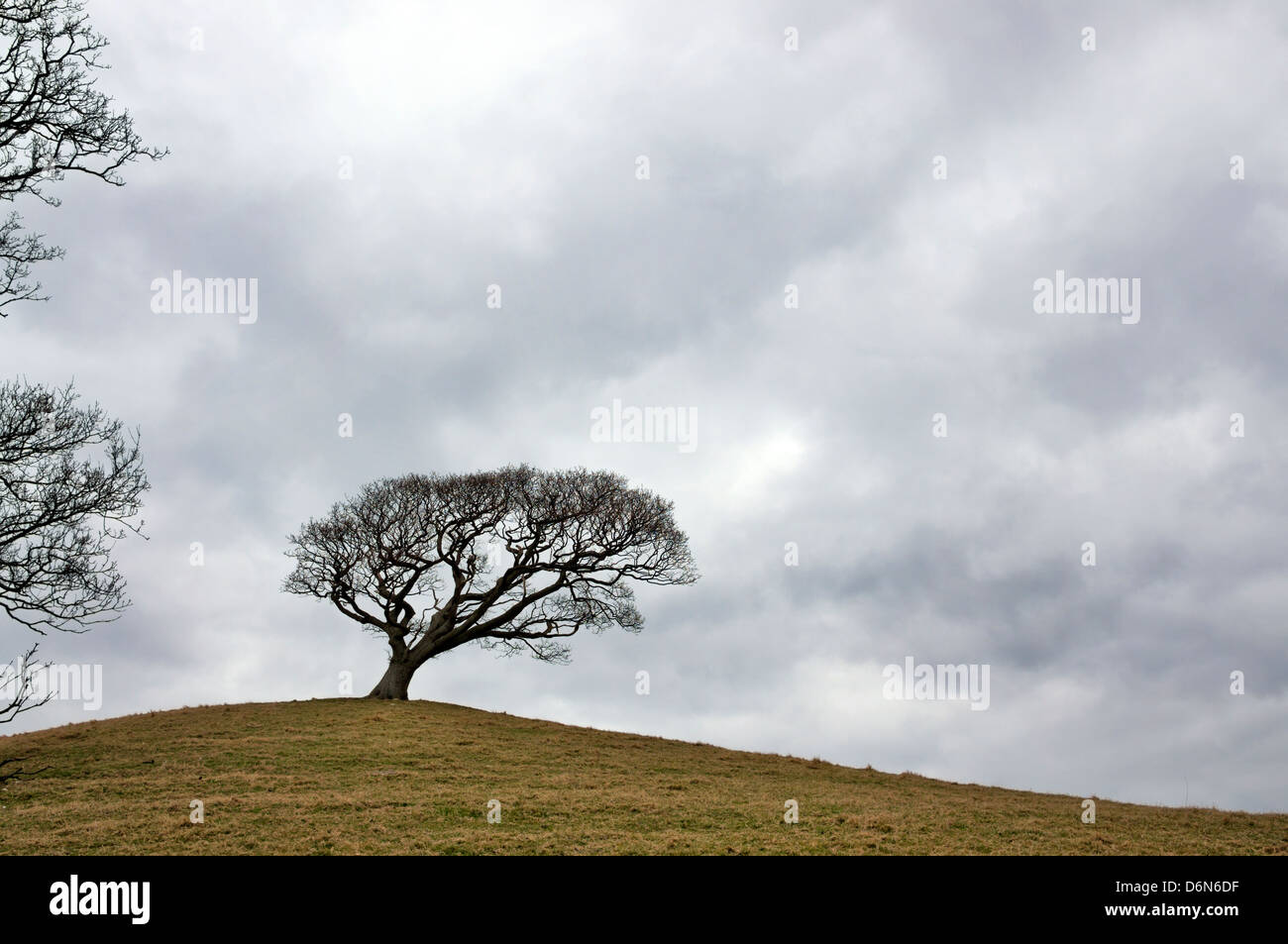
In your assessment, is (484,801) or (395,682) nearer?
(484,801)

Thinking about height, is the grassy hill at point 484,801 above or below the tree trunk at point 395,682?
below

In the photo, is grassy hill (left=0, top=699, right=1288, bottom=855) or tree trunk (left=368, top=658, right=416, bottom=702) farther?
tree trunk (left=368, top=658, right=416, bottom=702)

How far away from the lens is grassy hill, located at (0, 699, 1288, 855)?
1731 cm

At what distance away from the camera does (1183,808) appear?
24938 millimetres

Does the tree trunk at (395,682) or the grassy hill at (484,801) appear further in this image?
the tree trunk at (395,682)

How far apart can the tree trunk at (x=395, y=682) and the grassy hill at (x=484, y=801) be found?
5.24 m

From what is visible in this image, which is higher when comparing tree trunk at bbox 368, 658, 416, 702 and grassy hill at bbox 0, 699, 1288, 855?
tree trunk at bbox 368, 658, 416, 702

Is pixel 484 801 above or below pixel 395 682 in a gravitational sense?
below

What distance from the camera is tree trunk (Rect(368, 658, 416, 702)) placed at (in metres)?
39.6

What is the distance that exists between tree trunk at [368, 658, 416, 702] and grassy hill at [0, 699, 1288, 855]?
5238 millimetres

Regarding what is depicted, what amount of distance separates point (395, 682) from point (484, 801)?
20.1 metres

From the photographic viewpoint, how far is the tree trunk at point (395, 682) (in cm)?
3956

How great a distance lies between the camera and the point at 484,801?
2086 centimetres
